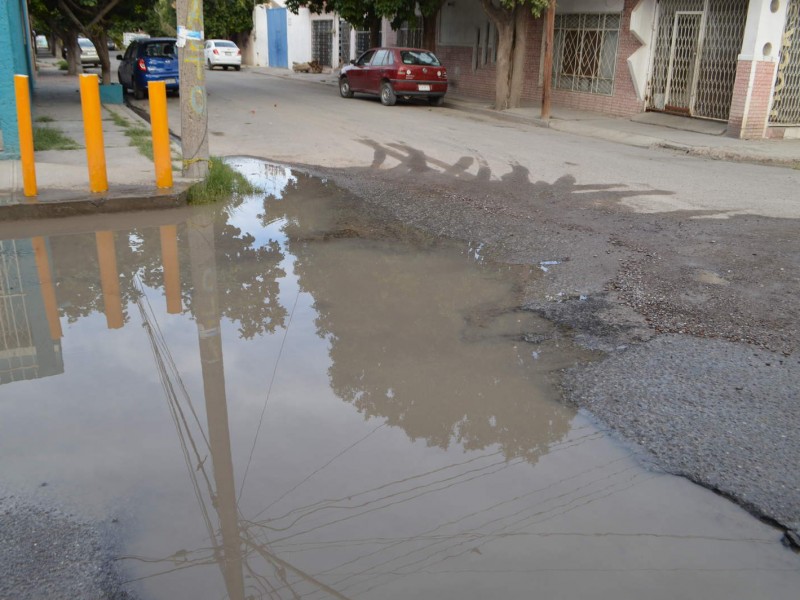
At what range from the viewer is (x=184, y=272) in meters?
6.63

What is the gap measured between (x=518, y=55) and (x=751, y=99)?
22.7 ft

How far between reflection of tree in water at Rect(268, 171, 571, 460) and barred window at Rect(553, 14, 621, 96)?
569 inches

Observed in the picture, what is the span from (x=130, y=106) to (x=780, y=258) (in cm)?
1786

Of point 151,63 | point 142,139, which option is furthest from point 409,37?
point 142,139

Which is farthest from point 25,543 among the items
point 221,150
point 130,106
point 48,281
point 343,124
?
point 130,106

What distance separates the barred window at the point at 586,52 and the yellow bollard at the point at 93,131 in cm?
1498

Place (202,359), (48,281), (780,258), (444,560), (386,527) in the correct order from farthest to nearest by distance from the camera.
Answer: (780,258) < (48,281) < (202,359) < (386,527) < (444,560)

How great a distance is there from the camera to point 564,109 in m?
21.5

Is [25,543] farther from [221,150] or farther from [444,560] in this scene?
[221,150]

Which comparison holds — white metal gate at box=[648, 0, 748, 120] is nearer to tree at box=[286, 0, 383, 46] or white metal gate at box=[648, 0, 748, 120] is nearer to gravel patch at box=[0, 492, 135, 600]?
tree at box=[286, 0, 383, 46]

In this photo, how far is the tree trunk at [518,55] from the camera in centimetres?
2027

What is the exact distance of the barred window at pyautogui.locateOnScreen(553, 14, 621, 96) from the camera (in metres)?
20.0

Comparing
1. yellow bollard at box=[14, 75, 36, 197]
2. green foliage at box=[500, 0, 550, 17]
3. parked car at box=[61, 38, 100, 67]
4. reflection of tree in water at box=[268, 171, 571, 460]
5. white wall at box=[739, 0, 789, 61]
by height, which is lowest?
reflection of tree in water at box=[268, 171, 571, 460]

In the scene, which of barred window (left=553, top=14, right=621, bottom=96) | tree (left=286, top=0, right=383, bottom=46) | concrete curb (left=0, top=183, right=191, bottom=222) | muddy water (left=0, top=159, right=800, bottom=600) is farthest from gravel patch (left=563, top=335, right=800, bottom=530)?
tree (left=286, top=0, right=383, bottom=46)
